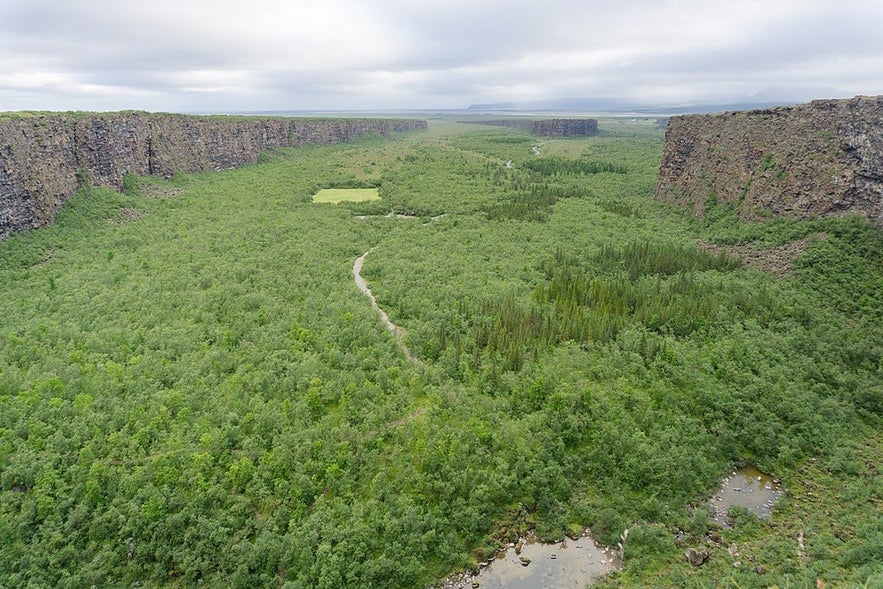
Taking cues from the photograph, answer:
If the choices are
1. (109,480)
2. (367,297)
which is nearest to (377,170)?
(367,297)

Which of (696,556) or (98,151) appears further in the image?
(98,151)

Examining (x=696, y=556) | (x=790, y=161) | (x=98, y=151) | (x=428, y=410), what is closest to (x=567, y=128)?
(x=790, y=161)

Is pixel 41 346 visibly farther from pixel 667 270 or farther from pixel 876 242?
pixel 876 242

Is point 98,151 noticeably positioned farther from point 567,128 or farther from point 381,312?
point 567,128

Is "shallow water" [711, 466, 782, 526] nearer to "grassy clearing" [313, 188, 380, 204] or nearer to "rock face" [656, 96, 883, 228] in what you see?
"rock face" [656, 96, 883, 228]

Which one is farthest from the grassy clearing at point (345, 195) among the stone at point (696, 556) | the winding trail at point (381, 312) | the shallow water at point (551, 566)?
the stone at point (696, 556)

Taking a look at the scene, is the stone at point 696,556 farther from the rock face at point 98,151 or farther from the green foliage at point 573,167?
the green foliage at point 573,167
